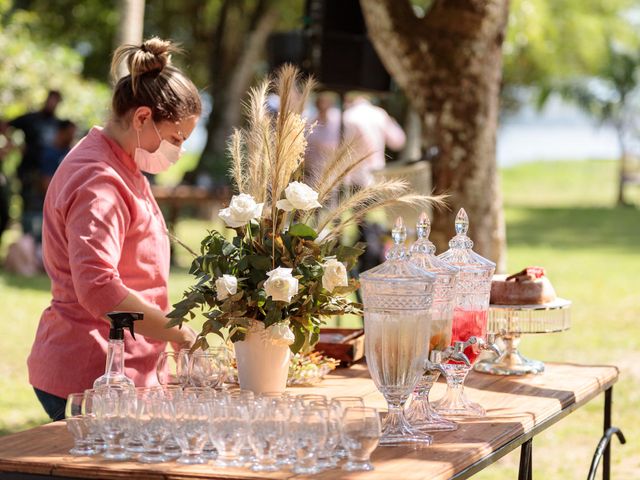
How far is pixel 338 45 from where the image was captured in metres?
8.34

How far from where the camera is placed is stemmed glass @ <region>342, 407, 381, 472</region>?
2.35 metres

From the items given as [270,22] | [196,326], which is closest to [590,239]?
[270,22]

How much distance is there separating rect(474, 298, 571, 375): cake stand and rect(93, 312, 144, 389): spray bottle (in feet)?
4.15

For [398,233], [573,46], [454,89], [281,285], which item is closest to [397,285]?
[398,233]

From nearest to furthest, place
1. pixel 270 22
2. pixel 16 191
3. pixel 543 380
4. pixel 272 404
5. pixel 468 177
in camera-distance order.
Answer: pixel 272 404, pixel 543 380, pixel 468 177, pixel 16 191, pixel 270 22

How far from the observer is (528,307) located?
3.58 meters

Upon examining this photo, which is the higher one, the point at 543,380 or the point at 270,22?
the point at 270,22

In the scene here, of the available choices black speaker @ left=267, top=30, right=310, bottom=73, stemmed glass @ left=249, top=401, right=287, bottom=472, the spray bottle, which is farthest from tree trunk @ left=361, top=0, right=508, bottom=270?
black speaker @ left=267, top=30, right=310, bottom=73

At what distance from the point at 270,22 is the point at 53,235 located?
1588cm

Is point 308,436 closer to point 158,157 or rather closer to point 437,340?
point 437,340

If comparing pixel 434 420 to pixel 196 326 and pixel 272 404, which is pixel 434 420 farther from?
pixel 196 326

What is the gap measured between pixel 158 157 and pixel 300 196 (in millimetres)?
551

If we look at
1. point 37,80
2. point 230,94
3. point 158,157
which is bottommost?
point 158,157

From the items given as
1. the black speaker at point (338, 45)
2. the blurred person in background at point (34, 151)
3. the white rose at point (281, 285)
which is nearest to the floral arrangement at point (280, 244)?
the white rose at point (281, 285)
